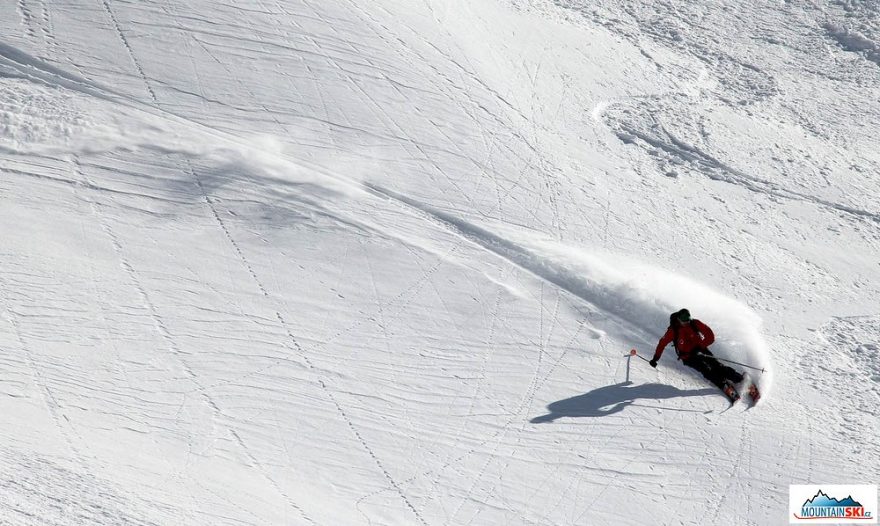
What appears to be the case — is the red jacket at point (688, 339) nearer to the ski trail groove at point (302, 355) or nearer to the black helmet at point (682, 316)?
the black helmet at point (682, 316)

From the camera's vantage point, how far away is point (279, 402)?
11.0 m

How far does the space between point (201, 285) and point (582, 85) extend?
8.41 meters

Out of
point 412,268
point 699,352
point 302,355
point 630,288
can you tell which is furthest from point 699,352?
point 302,355

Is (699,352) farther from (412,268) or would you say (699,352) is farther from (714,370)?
(412,268)

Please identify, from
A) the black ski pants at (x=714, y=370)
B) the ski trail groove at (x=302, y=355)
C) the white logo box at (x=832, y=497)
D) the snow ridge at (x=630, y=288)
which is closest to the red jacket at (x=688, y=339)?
the black ski pants at (x=714, y=370)

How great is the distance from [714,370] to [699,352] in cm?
30

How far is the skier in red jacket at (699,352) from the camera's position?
11.5 metres

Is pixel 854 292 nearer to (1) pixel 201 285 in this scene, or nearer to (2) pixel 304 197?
(2) pixel 304 197

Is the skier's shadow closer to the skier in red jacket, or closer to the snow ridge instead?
the skier in red jacket

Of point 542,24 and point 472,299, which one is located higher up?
point 542,24

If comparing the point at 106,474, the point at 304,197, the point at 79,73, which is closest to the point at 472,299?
the point at 304,197

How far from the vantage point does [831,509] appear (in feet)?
34.2

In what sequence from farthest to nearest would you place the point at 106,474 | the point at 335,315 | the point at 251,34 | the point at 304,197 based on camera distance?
1. the point at 251,34
2. the point at 304,197
3. the point at 335,315
4. the point at 106,474

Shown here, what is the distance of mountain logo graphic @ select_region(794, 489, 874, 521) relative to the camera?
10.3 metres
